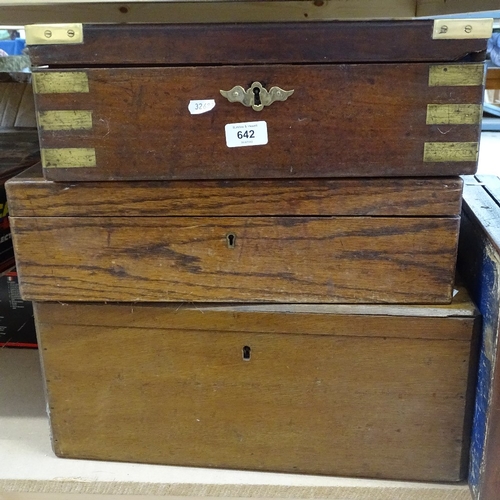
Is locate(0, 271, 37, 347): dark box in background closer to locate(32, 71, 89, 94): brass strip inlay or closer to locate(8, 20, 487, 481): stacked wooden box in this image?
locate(8, 20, 487, 481): stacked wooden box

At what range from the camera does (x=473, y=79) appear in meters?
0.58

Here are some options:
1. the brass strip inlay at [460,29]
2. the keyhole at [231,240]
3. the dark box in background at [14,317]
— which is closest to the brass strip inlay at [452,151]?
the brass strip inlay at [460,29]

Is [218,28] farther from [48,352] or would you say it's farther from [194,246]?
[48,352]

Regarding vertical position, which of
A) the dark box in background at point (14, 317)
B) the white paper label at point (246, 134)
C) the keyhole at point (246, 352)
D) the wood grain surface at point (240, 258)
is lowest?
the dark box in background at point (14, 317)

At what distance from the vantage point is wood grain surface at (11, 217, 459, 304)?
64cm

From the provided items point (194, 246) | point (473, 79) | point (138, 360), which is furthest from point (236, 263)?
point (473, 79)

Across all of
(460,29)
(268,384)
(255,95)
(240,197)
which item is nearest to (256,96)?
(255,95)

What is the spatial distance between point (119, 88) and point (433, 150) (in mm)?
327

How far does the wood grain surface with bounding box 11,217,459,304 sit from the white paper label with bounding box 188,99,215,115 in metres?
0.12

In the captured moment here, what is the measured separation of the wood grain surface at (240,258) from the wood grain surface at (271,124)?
0.18 feet

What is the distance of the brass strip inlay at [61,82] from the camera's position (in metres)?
0.59

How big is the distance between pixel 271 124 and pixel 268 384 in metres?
0.30

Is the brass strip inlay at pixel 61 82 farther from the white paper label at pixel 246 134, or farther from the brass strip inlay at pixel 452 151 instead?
the brass strip inlay at pixel 452 151

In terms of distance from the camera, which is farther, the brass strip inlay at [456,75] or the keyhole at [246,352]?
the keyhole at [246,352]
